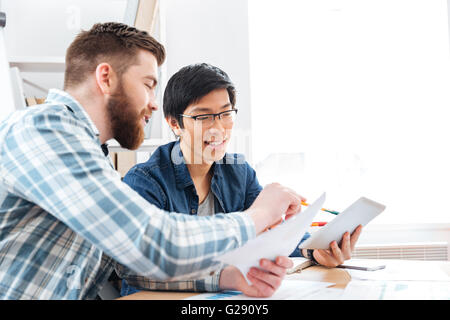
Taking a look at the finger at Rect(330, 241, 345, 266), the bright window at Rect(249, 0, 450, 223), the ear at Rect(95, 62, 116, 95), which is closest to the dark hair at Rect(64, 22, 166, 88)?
the ear at Rect(95, 62, 116, 95)

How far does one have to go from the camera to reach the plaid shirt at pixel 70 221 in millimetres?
653

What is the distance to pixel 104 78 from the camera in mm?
948

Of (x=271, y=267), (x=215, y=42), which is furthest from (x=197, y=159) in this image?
(x=215, y=42)

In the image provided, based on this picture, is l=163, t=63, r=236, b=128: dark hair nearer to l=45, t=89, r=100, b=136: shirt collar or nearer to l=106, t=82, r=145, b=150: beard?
l=106, t=82, r=145, b=150: beard

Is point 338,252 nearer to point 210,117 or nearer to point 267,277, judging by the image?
point 267,277

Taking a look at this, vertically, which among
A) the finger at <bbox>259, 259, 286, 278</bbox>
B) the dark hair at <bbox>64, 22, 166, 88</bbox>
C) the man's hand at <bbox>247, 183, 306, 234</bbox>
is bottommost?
A: the finger at <bbox>259, 259, 286, 278</bbox>

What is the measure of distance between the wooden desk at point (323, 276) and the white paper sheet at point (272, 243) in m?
0.20

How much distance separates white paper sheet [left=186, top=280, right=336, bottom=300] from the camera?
2.68 feet

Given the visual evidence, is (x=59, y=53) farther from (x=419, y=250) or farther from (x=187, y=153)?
(x=419, y=250)

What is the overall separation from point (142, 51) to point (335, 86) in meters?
1.75

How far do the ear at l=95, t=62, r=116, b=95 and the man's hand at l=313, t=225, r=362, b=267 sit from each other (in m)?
0.71

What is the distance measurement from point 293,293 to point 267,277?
3.1 inches

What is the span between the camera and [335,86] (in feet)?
→ 8.21

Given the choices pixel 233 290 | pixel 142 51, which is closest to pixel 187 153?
pixel 142 51
